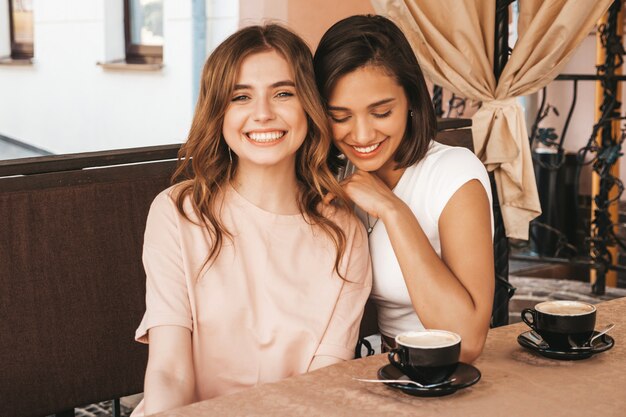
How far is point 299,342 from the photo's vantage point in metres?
1.93

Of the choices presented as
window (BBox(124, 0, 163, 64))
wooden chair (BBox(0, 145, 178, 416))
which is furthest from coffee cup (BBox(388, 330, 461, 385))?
window (BBox(124, 0, 163, 64))

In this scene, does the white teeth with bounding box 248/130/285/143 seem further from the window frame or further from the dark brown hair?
the window frame

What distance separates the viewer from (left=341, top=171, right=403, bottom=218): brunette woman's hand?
201cm

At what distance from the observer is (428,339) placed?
4.88ft

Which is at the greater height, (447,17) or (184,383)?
(447,17)

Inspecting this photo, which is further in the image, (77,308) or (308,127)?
(77,308)

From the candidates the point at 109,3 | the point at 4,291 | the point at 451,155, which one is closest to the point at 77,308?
the point at 4,291

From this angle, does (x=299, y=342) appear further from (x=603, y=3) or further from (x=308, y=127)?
(x=603, y=3)

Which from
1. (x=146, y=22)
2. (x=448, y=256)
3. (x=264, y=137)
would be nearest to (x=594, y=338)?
(x=448, y=256)

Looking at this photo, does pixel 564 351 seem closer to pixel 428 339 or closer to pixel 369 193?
pixel 428 339

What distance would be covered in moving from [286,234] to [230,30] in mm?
4369

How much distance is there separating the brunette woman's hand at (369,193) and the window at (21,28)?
8.35m

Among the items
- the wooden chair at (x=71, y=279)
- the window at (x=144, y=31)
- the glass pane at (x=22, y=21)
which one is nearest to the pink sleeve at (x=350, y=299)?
the wooden chair at (x=71, y=279)

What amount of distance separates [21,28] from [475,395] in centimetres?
937
